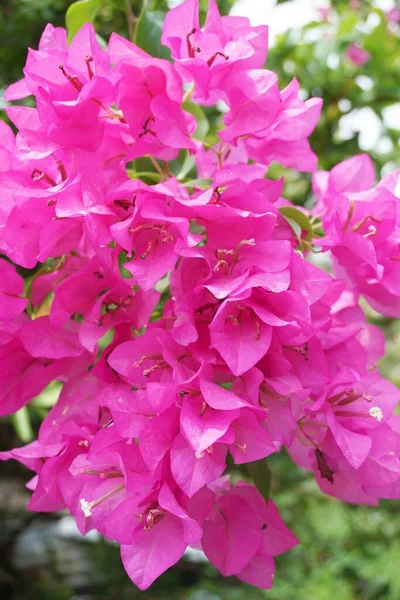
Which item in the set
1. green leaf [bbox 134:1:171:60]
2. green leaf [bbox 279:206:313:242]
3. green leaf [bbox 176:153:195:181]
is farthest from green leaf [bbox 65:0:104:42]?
green leaf [bbox 279:206:313:242]

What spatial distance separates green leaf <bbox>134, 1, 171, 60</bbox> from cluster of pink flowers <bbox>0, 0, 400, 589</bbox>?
13 centimetres

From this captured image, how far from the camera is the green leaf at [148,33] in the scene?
0.72 metres

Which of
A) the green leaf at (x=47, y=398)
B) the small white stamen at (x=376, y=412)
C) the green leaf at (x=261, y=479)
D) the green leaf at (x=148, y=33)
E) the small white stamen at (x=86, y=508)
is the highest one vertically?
the green leaf at (x=148, y=33)

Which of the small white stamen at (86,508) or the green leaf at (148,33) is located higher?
the green leaf at (148,33)

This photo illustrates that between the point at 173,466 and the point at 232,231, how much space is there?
18cm

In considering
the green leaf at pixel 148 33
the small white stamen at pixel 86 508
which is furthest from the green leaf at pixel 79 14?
the small white stamen at pixel 86 508

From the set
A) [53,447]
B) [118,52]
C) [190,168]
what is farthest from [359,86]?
[53,447]

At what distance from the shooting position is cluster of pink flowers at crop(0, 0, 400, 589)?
1.69ft

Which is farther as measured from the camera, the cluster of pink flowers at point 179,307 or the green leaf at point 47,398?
the green leaf at point 47,398

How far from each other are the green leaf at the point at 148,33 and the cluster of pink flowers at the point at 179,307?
127 millimetres

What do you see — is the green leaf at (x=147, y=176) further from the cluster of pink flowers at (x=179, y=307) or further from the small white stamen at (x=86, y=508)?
the small white stamen at (x=86, y=508)

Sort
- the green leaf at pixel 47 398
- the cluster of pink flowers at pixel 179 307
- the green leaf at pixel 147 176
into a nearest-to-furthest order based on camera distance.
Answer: the cluster of pink flowers at pixel 179 307 → the green leaf at pixel 147 176 → the green leaf at pixel 47 398

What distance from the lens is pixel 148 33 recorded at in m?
0.73

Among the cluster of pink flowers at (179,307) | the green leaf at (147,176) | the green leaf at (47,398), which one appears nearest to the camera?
the cluster of pink flowers at (179,307)
